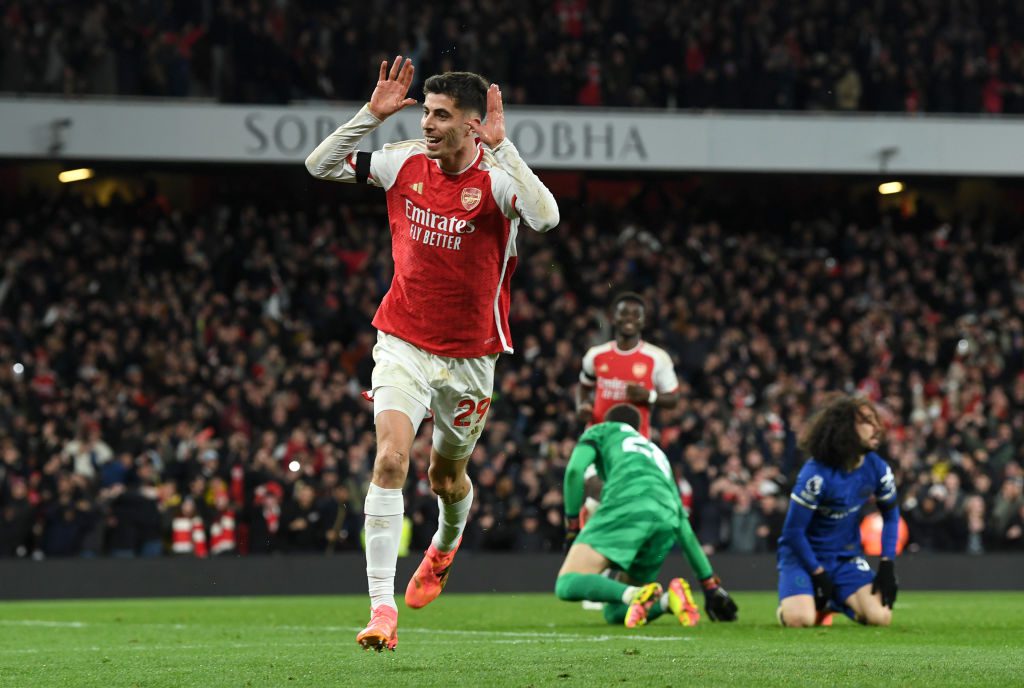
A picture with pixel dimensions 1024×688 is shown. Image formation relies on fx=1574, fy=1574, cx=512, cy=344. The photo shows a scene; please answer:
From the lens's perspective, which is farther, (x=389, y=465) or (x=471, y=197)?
(x=471, y=197)

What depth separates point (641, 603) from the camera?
10.5 metres

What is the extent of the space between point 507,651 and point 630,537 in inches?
107

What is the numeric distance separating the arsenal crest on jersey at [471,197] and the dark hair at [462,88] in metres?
0.38

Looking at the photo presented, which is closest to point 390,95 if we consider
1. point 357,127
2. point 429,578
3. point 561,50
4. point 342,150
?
point 357,127

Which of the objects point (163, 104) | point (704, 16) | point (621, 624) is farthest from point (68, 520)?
point (704, 16)

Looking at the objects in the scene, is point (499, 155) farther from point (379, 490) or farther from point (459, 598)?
point (459, 598)

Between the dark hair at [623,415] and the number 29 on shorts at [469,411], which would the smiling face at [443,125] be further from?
the dark hair at [623,415]

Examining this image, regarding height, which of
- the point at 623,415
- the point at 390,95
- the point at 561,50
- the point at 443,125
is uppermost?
the point at 561,50

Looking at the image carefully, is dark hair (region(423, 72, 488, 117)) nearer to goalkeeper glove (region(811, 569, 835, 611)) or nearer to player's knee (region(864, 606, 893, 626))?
goalkeeper glove (region(811, 569, 835, 611))

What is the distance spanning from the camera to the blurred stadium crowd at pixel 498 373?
20312mm

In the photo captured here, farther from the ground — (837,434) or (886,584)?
(837,434)

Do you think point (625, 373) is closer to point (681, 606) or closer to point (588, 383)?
point (588, 383)

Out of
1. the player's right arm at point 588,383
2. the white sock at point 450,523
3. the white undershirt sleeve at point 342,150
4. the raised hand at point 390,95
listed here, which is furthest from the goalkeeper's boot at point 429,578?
the player's right arm at point 588,383

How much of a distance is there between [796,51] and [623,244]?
4.81 metres
